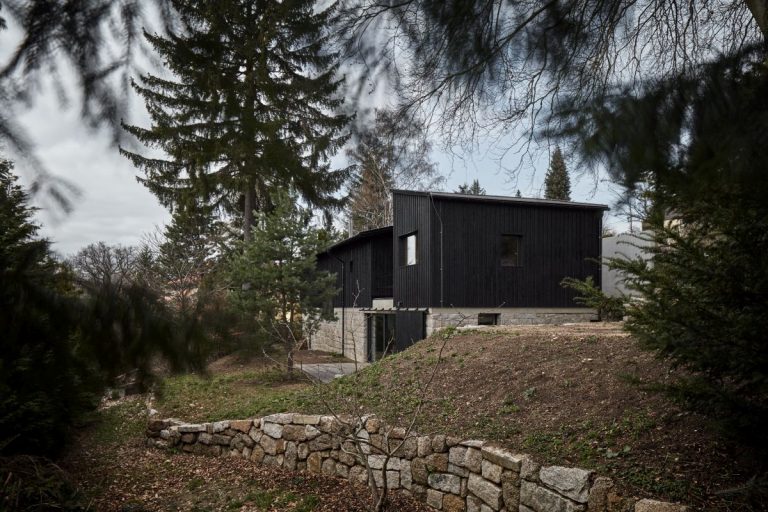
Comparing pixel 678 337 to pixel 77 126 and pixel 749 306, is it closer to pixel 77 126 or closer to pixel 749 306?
pixel 749 306

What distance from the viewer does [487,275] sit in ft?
47.2

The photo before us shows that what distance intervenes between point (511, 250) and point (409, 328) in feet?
12.1

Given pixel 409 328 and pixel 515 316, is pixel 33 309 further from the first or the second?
pixel 515 316

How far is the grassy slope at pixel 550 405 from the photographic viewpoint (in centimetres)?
372

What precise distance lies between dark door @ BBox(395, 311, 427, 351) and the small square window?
1655 millimetres

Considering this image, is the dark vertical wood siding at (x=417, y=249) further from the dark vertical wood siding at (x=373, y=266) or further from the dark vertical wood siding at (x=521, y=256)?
the dark vertical wood siding at (x=373, y=266)

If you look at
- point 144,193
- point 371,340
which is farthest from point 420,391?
point 371,340

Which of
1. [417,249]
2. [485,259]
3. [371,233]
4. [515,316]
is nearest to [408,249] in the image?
[417,249]

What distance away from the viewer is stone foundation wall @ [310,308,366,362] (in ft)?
57.8

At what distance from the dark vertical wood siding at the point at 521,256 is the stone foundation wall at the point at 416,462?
7.34 m

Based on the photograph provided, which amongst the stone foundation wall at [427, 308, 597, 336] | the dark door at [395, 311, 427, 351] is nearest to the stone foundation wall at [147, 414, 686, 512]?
the dark door at [395, 311, 427, 351]

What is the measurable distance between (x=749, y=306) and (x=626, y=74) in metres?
1.73

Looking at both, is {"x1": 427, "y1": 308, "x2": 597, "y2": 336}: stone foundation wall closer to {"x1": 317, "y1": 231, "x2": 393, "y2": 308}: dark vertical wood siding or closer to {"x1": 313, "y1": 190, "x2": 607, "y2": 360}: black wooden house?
{"x1": 313, "y1": 190, "x2": 607, "y2": 360}: black wooden house

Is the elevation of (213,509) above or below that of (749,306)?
→ below
